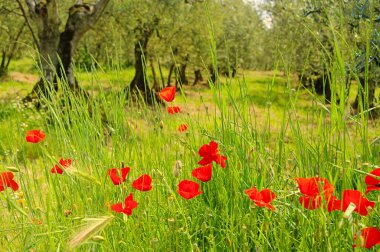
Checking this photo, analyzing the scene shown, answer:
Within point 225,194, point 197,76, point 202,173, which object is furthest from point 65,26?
point 197,76

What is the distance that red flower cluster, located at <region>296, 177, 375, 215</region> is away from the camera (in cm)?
115

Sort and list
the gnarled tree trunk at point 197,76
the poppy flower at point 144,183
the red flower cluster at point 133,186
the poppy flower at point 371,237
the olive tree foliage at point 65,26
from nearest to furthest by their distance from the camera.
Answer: the poppy flower at point 371,237 < the red flower cluster at point 133,186 < the poppy flower at point 144,183 < the olive tree foliage at point 65,26 < the gnarled tree trunk at point 197,76

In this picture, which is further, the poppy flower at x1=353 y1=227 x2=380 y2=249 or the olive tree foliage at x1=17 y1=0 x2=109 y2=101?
the olive tree foliage at x1=17 y1=0 x2=109 y2=101

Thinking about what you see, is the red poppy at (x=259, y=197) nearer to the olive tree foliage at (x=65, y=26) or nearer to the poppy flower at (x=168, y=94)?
the poppy flower at (x=168, y=94)

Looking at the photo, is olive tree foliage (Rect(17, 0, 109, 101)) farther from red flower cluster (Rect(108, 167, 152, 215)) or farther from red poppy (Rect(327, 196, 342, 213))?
red poppy (Rect(327, 196, 342, 213))

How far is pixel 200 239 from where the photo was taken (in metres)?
1.89

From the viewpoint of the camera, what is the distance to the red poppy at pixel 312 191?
3.88 feet

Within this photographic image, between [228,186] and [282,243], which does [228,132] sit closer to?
[228,186]

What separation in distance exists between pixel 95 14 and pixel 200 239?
10.2 metres

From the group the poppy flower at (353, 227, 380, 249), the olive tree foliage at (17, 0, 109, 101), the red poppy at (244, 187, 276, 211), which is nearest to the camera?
the poppy flower at (353, 227, 380, 249)

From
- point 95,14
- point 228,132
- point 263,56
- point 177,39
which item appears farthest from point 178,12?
point 263,56

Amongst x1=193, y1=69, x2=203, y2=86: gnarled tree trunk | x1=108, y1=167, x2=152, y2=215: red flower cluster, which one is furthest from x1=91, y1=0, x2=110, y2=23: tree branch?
x1=193, y1=69, x2=203, y2=86: gnarled tree trunk

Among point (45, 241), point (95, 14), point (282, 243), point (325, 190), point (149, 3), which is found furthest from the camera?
point (149, 3)

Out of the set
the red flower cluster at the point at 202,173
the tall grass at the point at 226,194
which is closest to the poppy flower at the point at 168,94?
the tall grass at the point at 226,194
